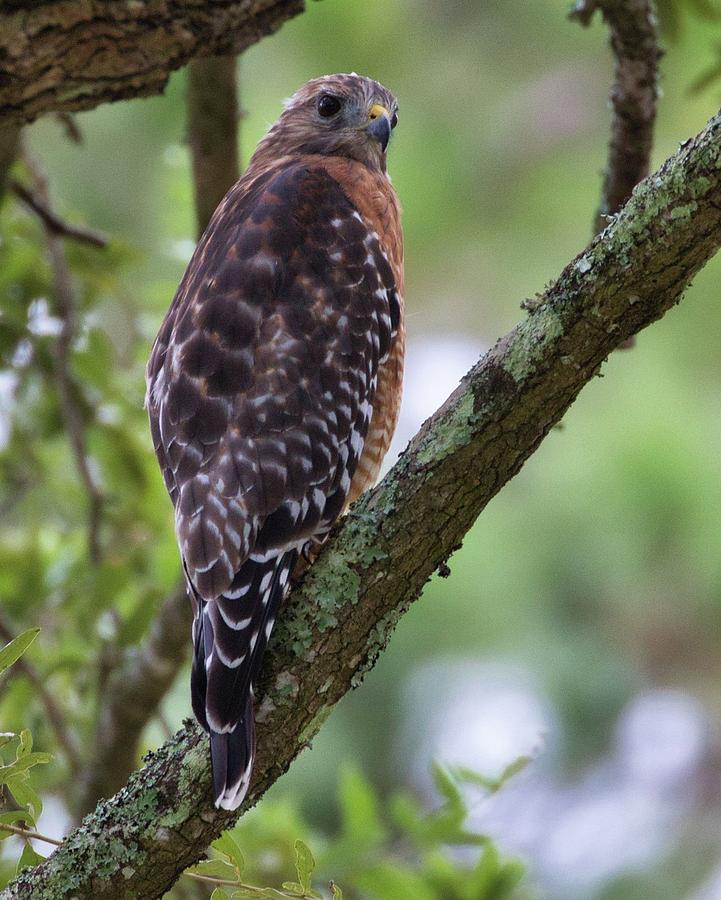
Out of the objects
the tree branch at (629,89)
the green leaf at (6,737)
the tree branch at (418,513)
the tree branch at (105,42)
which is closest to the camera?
the green leaf at (6,737)

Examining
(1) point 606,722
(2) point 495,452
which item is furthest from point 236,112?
(1) point 606,722

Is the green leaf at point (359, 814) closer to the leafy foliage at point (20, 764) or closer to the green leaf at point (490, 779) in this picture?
the green leaf at point (490, 779)

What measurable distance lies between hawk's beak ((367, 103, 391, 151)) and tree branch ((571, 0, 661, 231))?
694 mm

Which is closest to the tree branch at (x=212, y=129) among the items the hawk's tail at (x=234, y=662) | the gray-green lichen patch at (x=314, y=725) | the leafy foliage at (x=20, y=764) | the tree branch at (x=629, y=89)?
the tree branch at (x=629, y=89)

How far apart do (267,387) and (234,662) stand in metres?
0.78

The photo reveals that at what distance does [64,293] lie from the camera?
3.87 metres

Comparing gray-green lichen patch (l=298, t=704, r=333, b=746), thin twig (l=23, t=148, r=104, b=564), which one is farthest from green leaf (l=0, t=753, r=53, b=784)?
thin twig (l=23, t=148, r=104, b=564)

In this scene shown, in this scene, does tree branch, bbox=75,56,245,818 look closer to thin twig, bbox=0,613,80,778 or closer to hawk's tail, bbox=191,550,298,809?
thin twig, bbox=0,613,80,778

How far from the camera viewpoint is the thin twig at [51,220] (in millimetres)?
3754

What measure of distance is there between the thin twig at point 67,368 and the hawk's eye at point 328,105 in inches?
34.3

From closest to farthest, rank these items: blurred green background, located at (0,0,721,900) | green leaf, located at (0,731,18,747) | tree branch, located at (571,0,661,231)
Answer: green leaf, located at (0,731,18,747) < tree branch, located at (571,0,661,231) < blurred green background, located at (0,0,721,900)

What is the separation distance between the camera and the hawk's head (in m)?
3.84

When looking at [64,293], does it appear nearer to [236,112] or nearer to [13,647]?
[236,112]

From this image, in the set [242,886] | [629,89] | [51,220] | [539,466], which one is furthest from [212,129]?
[539,466]
